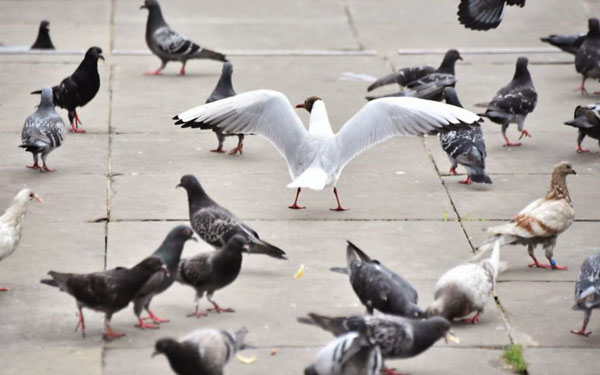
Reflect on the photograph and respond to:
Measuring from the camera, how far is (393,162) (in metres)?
12.6

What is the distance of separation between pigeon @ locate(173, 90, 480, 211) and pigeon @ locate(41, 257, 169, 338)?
10.4 ft

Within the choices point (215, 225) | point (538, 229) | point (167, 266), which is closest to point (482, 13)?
point (538, 229)

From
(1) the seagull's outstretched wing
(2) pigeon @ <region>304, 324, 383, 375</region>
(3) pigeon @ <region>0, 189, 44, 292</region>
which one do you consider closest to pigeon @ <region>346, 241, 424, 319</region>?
(2) pigeon @ <region>304, 324, 383, 375</region>

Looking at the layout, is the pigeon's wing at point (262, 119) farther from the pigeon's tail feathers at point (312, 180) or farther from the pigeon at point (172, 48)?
the pigeon at point (172, 48)

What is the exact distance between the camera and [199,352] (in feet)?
22.2

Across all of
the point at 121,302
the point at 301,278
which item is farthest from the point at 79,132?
the point at 121,302

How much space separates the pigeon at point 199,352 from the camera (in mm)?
6703

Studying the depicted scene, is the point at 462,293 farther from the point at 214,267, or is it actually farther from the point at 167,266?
the point at 167,266

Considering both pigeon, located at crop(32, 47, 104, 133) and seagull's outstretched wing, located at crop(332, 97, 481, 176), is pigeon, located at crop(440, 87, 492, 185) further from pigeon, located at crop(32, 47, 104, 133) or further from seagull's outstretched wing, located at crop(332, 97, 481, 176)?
pigeon, located at crop(32, 47, 104, 133)

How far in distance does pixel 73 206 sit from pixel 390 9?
34.4ft

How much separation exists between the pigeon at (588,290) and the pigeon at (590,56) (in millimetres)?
7296

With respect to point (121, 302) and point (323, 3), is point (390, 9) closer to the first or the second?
point (323, 3)

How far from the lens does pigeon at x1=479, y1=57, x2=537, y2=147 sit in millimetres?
13000

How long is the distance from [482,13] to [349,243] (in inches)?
194
